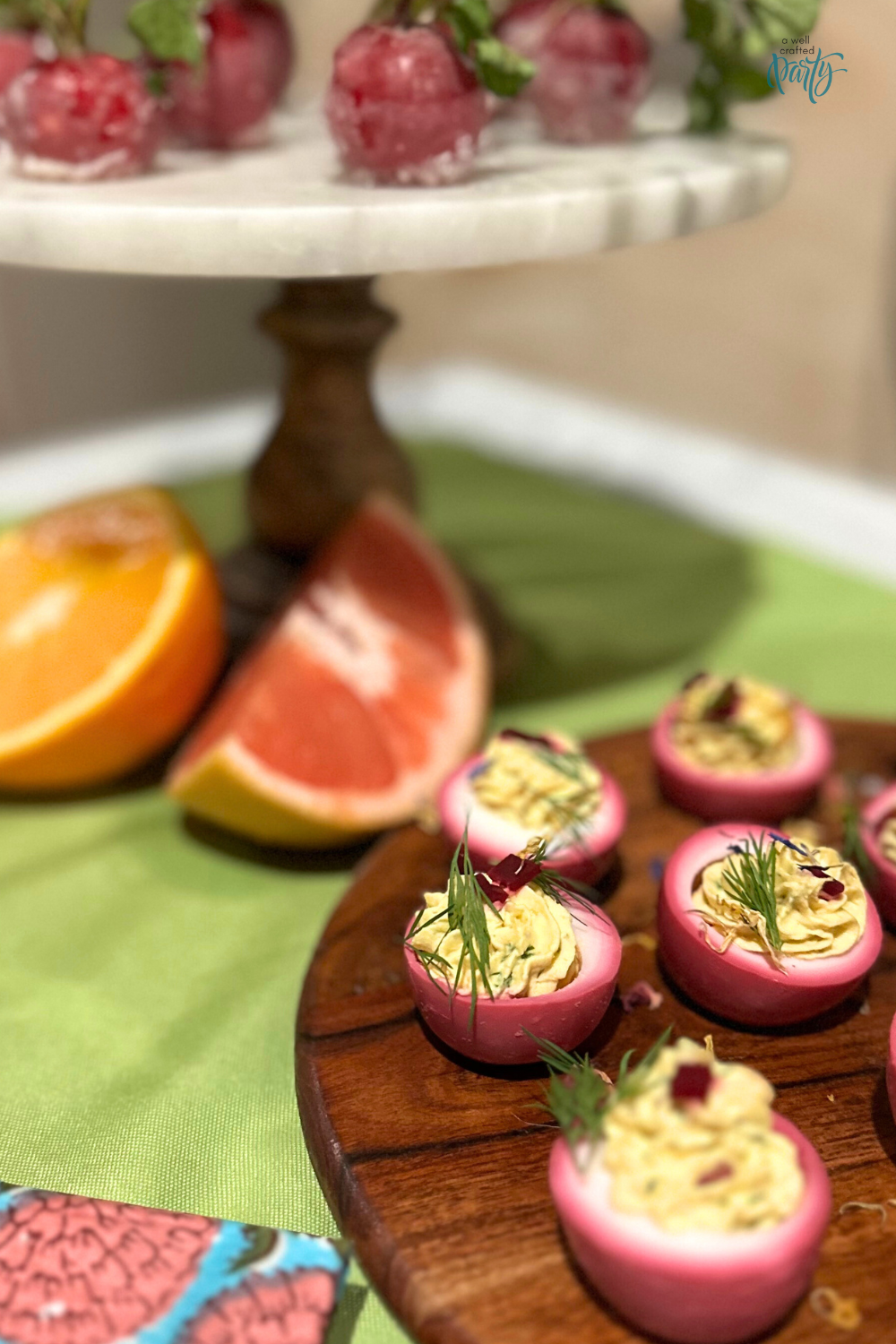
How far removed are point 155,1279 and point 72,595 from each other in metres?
0.84

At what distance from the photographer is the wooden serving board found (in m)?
0.72

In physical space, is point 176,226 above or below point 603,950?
above

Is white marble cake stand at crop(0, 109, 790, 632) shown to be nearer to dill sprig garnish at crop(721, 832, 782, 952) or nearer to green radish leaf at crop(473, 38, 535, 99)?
green radish leaf at crop(473, 38, 535, 99)

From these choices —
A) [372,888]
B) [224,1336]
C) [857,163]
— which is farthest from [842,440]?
[224,1336]

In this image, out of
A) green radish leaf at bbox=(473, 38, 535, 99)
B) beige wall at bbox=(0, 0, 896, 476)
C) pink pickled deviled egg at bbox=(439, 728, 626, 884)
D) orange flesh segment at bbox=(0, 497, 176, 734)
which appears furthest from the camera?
beige wall at bbox=(0, 0, 896, 476)

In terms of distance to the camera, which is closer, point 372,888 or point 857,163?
point 372,888

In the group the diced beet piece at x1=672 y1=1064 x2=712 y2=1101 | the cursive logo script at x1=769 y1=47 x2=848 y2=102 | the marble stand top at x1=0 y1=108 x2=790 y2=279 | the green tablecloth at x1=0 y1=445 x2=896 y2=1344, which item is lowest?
the green tablecloth at x1=0 y1=445 x2=896 y2=1344

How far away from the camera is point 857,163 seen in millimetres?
2010

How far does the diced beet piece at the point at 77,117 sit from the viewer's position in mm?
1139

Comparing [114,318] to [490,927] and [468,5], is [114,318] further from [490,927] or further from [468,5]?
[490,927]

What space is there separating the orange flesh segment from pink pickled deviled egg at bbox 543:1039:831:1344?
2.73 feet

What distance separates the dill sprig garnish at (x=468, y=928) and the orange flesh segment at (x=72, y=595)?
613 millimetres

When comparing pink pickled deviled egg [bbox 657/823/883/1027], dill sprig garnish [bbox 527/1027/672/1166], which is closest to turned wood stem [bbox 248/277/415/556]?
pink pickled deviled egg [bbox 657/823/883/1027]

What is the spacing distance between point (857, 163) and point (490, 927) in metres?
1.65
